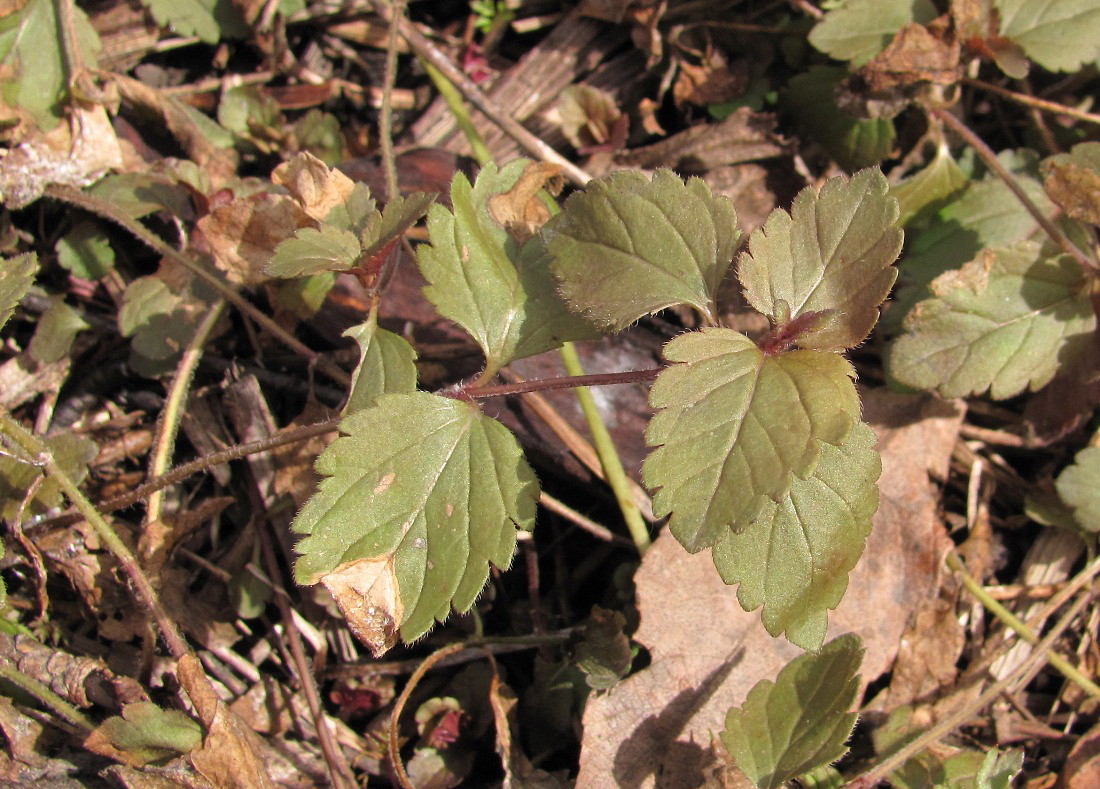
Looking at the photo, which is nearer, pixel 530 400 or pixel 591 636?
pixel 591 636

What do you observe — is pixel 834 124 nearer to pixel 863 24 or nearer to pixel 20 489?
pixel 863 24

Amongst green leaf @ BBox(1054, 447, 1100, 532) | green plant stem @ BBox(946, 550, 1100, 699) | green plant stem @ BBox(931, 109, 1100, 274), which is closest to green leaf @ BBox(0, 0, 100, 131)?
green plant stem @ BBox(931, 109, 1100, 274)

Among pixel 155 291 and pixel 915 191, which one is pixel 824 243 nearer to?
pixel 915 191

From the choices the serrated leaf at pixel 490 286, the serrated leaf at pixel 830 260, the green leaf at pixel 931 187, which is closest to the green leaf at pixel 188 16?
the serrated leaf at pixel 490 286

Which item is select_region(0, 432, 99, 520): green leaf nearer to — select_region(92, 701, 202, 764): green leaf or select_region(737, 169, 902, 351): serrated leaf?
select_region(92, 701, 202, 764): green leaf

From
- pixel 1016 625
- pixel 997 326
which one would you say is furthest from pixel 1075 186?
pixel 1016 625

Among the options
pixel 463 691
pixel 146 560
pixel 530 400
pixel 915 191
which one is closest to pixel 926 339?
pixel 915 191

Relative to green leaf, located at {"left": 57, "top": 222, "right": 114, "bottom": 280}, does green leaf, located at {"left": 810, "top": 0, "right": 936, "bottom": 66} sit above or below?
above
